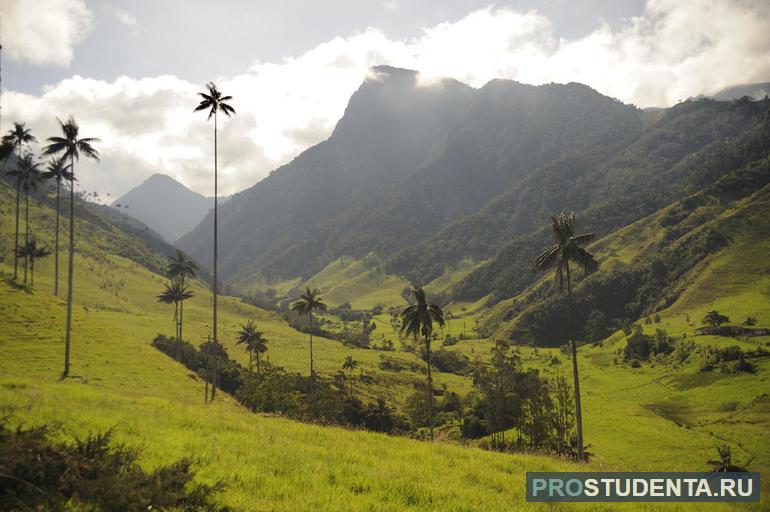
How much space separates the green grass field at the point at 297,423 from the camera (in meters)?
10.7

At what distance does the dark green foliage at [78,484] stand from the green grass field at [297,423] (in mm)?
1001

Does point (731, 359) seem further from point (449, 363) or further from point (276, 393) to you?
point (276, 393)

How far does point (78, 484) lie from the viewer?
25.5 feet

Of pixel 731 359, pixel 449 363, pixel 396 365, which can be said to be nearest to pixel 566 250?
pixel 731 359

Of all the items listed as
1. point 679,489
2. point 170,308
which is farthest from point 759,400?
point 170,308

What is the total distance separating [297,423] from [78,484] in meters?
12.5

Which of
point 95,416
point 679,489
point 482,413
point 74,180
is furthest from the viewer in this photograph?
point 482,413

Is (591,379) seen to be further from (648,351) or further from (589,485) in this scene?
(589,485)

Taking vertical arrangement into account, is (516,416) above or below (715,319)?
below

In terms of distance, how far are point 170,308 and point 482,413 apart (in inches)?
4810

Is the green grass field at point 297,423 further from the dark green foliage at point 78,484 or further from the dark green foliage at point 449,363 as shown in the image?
the dark green foliage at point 449,363

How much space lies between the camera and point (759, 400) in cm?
9825

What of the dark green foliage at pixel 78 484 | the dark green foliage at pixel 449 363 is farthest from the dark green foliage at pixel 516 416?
the dark green foliage at pixel 78 484

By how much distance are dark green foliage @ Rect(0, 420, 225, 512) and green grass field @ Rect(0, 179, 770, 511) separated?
1.00 metres
